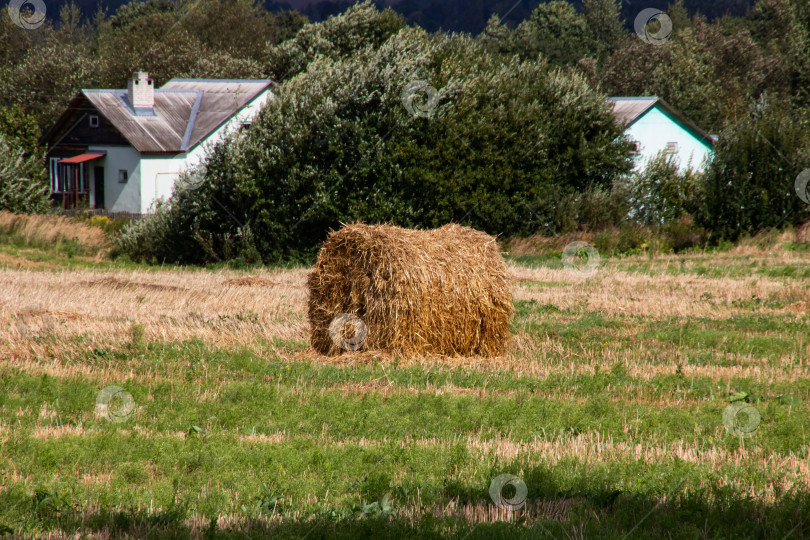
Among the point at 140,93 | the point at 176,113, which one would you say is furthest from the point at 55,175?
the point at 176,113

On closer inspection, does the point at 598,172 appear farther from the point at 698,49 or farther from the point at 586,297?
the point at 698,49

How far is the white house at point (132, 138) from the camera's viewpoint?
45.3m

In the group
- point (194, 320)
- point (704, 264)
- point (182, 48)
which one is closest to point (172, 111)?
point (182, 48)

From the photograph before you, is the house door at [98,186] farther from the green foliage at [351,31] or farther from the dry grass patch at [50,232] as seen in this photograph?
the dry grass patch at [50,232]

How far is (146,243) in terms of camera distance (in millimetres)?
27500

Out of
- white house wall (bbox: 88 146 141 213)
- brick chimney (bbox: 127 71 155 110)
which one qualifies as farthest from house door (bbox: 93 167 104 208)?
brick chimney (bbox: 127 71 155 110)

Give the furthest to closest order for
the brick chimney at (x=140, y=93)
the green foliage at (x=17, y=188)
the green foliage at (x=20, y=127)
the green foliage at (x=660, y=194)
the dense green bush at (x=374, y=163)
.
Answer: the green foliage at (x=20, y=127) → the brick chimney at (x=140, y=93) → the green foliage at (x=17, y=188) → the green foliage at (x=660, y=194) → the dense green bush at (x=374, y=163)

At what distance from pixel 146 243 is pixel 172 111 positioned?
2290 cm

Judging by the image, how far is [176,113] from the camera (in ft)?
158

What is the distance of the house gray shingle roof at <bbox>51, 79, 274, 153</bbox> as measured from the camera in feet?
149

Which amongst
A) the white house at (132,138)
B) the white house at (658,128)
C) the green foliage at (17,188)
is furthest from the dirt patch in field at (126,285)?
the white house at (658,128)

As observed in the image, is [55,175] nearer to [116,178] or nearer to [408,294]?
[116,178]

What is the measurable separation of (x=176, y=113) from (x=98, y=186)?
656cm

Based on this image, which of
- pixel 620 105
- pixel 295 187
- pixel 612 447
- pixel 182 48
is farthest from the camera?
pixel 182 48
